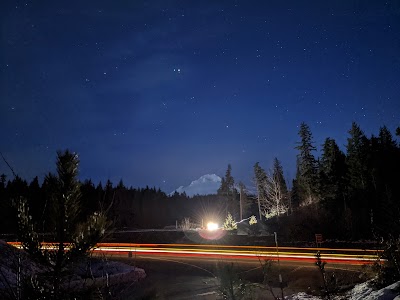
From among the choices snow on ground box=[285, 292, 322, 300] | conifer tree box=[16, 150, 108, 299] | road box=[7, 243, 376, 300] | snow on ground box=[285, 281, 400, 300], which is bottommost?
road box=[7, 243, 376, 300]

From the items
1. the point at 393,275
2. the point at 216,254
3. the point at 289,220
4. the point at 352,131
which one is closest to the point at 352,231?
the point at 289,220

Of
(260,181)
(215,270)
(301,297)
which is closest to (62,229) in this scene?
(301,297)

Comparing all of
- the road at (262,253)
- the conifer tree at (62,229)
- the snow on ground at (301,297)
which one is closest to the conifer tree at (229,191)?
the road at (262,253)

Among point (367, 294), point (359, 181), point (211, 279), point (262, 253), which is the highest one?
point (359, 181)

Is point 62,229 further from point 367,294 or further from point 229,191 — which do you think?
point 229,191

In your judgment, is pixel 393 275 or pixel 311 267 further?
pixel 311 267

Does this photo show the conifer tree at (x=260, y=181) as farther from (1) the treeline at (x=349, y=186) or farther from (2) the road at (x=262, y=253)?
(2) the road at (x=262, y=253)

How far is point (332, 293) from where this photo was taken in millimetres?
14266

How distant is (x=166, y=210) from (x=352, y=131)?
273 ft

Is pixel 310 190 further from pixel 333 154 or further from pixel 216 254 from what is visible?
pixel 216 254

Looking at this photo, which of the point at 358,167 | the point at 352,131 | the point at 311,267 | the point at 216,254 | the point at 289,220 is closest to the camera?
the point at 311,267

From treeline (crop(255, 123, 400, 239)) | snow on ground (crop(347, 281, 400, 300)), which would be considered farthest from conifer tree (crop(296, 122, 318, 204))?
snow on ground (crop(347, 281, 400, 300))

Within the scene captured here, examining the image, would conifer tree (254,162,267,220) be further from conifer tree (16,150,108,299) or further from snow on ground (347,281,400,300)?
conifer tree (16,150,108,299)

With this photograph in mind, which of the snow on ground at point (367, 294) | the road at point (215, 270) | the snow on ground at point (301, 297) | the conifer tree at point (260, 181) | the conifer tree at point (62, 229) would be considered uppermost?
the conifer tree at point (260, 181)
